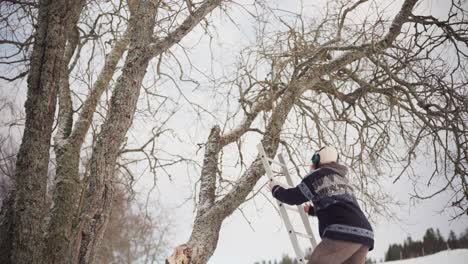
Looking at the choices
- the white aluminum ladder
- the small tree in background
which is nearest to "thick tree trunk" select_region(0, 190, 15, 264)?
the white aluminum ladder

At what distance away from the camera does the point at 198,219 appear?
402cm

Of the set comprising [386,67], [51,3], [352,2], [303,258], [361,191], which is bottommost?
[303,258]

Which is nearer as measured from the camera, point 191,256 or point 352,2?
point 191,256

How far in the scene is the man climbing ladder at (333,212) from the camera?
290 cm

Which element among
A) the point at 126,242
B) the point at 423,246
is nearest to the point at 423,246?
the point at 423,246

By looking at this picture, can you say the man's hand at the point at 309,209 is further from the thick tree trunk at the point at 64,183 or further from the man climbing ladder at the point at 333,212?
the thick tree trunk at the point at 64,183

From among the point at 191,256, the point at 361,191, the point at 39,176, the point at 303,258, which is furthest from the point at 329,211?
the point at 361,191

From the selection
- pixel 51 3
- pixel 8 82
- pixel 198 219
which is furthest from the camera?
pixel 8 82

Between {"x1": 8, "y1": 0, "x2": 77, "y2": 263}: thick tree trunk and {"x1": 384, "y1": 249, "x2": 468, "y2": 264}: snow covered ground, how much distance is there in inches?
785

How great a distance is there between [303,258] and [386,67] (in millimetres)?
2753

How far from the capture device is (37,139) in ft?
9.71

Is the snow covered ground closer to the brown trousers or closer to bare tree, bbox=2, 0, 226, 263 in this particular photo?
the brown trousers

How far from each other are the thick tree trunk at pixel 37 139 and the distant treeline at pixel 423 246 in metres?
23.1

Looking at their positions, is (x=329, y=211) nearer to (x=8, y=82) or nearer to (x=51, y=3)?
(x=51, y=3)
